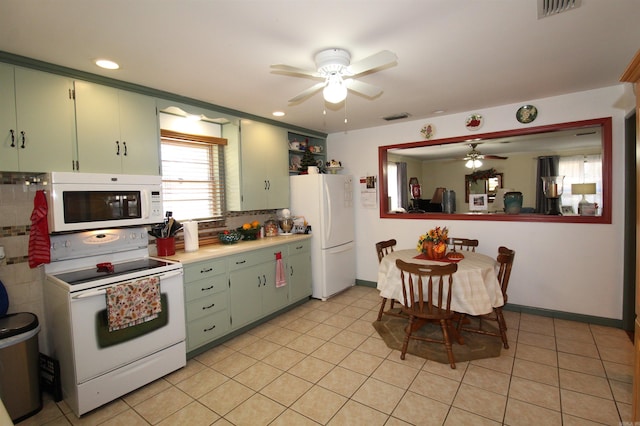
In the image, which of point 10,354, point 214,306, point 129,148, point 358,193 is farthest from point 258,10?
point 358,193

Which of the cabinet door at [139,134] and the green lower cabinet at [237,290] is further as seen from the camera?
the green lower cabinet at [237,290]

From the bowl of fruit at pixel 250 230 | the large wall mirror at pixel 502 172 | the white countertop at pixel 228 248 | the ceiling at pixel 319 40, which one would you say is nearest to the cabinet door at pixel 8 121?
the ceiling at pixel 319 40

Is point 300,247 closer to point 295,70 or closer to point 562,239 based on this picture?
point 295,70

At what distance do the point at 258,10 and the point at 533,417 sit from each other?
2.98m

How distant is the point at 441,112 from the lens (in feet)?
12.9

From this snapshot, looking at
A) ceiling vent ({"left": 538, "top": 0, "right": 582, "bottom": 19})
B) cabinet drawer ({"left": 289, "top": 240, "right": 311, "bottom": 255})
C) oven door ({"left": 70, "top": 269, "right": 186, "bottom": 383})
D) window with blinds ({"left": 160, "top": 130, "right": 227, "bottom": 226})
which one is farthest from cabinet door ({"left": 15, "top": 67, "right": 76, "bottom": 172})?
ceiling vent ({"left": 538, "top": 0, "right": 582, "bottom": 19})

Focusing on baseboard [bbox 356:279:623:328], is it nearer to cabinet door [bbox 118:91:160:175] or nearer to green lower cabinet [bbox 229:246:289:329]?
green lower cabinet [bbox 229:246:289:329]

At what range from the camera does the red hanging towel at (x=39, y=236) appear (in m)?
2.27

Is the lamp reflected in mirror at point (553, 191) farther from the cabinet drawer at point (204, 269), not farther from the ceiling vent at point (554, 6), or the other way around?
the cabinet drawer at point (204, 269)

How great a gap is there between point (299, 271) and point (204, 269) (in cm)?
142

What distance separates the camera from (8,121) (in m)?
2.13

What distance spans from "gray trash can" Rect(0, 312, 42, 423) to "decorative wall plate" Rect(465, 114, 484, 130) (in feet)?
15.1

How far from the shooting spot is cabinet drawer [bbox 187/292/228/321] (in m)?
2.81

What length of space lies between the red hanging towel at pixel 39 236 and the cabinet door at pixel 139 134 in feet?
2.02
